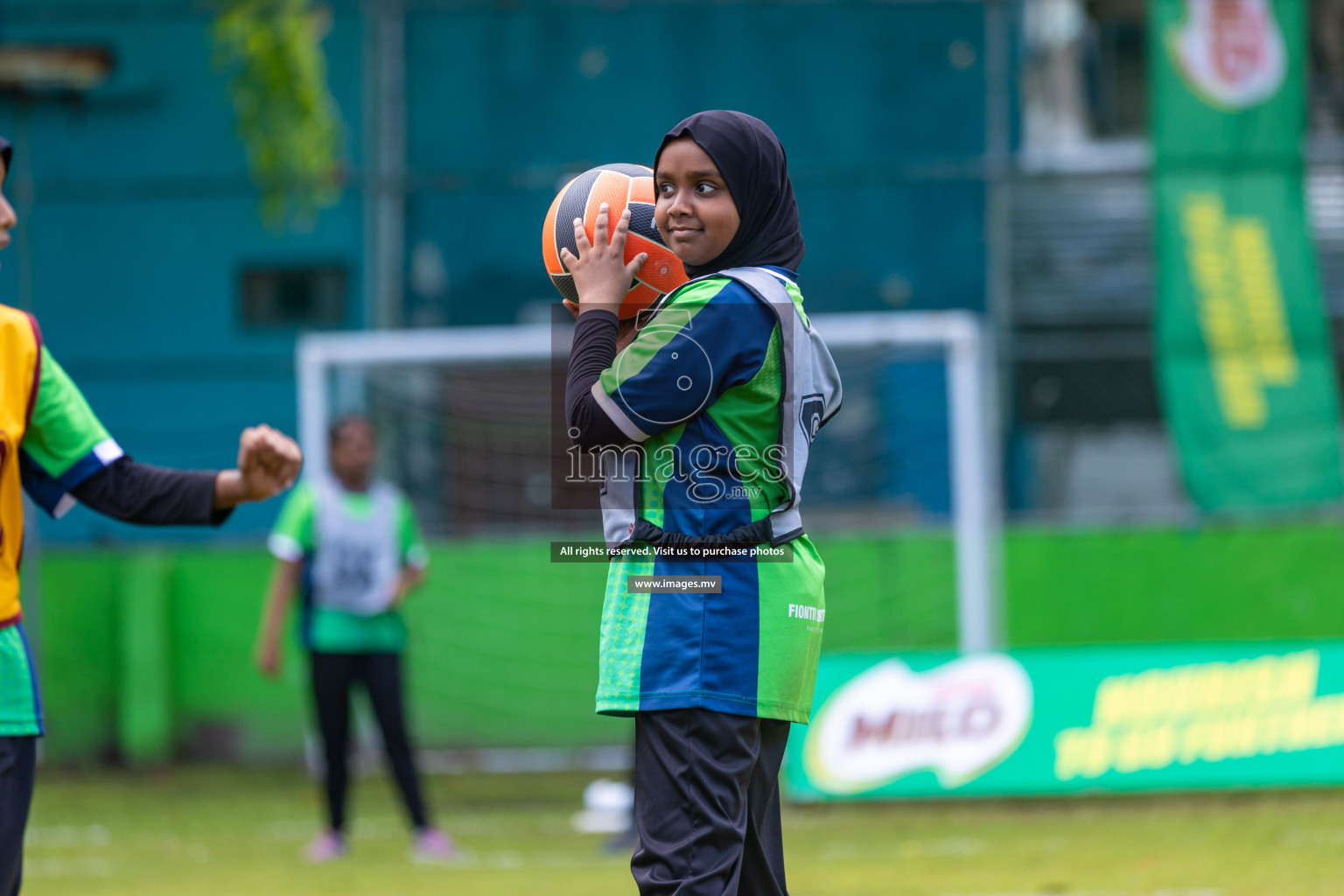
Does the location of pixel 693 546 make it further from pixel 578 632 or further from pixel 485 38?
pixel 485 38

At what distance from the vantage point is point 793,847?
7.50m

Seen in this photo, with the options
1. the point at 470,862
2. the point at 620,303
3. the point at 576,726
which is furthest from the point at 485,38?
the point at 620,303

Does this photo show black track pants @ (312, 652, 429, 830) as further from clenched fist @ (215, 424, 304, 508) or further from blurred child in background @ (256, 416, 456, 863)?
clenched fist @ (215, 424, 304, 508)

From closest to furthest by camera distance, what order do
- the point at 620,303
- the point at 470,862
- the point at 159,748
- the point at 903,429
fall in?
the point at 620,303, the point at 470,862, the point at 159,748, the point at 903,429

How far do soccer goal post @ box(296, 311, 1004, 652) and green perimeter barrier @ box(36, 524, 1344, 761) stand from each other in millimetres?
397

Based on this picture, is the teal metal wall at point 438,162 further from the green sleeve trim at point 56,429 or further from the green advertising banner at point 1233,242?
the green sleeve trim at point 56,429

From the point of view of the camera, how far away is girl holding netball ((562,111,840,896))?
9.89ft

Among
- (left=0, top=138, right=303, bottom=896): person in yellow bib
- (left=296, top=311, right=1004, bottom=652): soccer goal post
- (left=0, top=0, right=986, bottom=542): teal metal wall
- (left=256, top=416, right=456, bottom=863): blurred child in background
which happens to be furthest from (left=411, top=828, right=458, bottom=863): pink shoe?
(left=0, top=0, right=986, bottom=542): teal metal wall

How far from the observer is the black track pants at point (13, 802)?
3293mm

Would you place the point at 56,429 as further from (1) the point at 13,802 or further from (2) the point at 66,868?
(2) the point at 66,868

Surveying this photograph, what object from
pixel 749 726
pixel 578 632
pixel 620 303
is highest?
pixel 620 303

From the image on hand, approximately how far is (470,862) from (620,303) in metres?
4.55

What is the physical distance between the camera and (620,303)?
3.29 metres

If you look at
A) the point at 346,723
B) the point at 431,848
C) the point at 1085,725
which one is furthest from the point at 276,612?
the point at 1085,725
